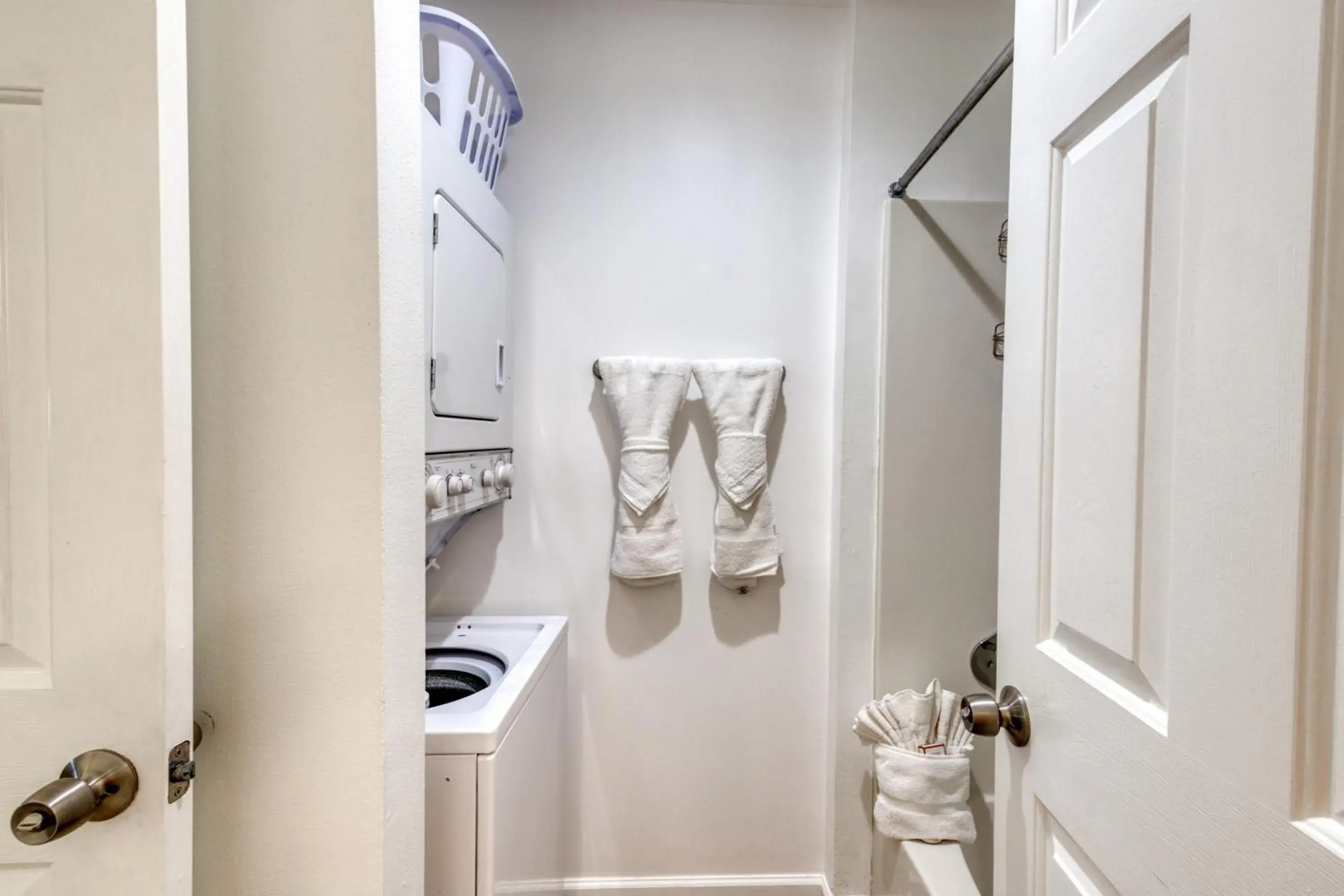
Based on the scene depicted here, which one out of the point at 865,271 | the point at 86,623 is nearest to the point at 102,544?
the point at 86,623

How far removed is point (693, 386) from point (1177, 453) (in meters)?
1.26

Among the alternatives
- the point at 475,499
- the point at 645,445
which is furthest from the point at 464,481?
the point at 645,445

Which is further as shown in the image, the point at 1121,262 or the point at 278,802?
the point at 278,802

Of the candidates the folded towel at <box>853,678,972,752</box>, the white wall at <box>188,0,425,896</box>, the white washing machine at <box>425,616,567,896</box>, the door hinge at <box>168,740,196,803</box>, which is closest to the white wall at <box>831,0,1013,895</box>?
the folded towel at <box>853,678,972,752</box>

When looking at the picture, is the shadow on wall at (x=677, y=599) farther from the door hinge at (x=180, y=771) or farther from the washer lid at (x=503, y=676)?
the door hinge at (x=180, y=771)

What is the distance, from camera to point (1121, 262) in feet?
1.83

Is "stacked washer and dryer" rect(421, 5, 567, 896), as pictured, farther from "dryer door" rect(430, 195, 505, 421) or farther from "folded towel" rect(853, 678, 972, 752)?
"folded towel" rect(853, 678, 972, 752)

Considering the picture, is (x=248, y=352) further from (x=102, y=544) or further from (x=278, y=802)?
(x=278, y=802)

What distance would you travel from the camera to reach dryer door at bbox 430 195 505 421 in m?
1.06

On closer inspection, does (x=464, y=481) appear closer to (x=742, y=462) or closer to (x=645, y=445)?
(x=645, y=445)

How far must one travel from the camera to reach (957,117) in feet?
4.03

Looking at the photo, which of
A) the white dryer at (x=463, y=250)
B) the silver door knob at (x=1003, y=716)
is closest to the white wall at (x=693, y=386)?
the white dryer at (x=463, y=250)

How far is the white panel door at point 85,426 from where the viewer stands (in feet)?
1.79

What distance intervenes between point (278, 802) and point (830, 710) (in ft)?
4.54
